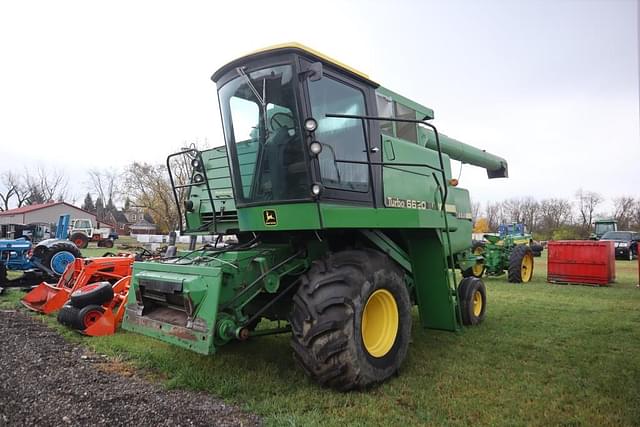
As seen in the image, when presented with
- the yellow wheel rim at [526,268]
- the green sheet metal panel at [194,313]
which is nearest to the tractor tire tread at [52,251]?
the green sheet metal panel at [194,313]

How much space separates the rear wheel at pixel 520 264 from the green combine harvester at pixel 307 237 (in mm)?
8798

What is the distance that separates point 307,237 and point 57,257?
9045mm

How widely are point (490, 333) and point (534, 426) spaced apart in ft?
9.88

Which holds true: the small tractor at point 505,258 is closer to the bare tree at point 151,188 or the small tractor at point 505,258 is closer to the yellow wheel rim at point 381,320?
the yellow wheel rim at point 381,320

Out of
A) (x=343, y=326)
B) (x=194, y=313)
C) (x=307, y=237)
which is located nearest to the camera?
(x=343, y=326)

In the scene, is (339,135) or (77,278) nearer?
(339,135)

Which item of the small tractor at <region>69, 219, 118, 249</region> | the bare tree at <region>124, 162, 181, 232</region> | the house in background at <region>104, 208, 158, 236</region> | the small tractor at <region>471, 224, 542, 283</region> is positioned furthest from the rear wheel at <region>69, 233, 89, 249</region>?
the house in background at <region>104, 208, 158, 236</region>

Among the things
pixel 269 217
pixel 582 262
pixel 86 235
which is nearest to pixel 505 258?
pixel 582 262

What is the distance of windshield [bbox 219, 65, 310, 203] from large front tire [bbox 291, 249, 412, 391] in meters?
0.80

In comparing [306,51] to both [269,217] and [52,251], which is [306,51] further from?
[52,251]

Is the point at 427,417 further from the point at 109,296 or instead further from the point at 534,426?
the point at 109,296

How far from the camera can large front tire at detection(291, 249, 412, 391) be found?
142 inches

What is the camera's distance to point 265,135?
13.8ft

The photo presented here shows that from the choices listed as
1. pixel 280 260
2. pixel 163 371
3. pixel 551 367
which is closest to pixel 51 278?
pixel 163 371
